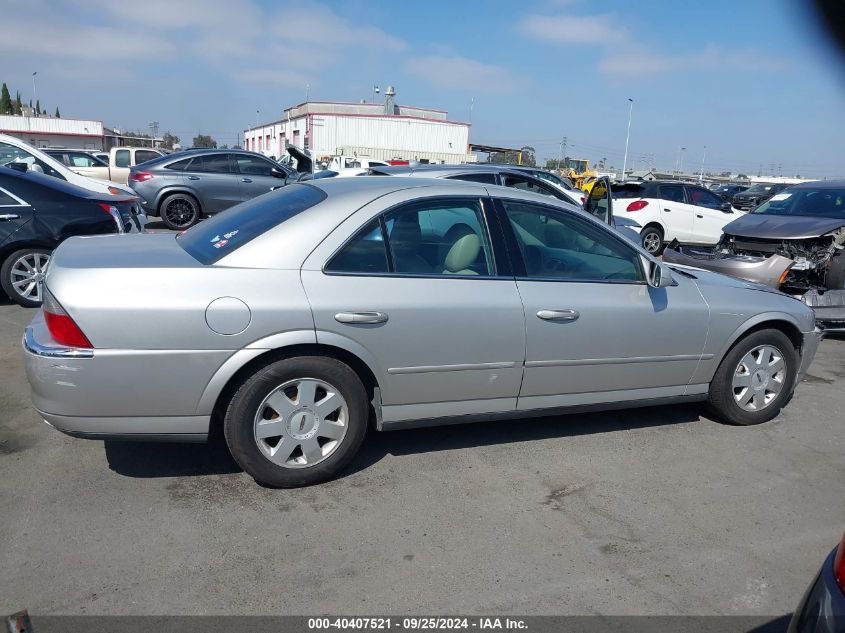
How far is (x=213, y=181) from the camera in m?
13.6

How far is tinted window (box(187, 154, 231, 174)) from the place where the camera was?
13594mm

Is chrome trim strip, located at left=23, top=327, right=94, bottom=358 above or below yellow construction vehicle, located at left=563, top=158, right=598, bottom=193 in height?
below

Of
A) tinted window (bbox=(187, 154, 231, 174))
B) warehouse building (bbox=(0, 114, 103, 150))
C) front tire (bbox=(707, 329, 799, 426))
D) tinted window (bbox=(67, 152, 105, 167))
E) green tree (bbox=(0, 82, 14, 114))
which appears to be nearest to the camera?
front tire (bbox=(707, 329, 799, 426))

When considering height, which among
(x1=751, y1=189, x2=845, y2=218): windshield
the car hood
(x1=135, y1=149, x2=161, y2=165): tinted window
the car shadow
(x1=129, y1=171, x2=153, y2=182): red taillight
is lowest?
the car shadow

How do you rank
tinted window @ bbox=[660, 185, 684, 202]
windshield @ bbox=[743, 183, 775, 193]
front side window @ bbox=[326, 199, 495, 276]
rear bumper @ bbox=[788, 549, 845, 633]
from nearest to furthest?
1. rear bumper @ bbox=[788, 549, 845, 633]
2. front side window @ bbox=[326, 199, 495, 276]
3. tinted window @ bbox=[660, 185, 684, 202]
4. windshield @ bbox=[743, 183, 775, 193]

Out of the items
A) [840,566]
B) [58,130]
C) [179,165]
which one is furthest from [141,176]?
[58,130]

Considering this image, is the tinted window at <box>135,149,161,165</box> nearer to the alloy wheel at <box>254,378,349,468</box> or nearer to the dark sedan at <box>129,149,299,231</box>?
the dark sedan at <box>129,149,299,231</box>

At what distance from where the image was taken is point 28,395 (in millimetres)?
4754

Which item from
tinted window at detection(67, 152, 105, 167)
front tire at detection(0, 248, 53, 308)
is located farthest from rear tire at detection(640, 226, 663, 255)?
tinted window at detection(67, 152, 105, 167)

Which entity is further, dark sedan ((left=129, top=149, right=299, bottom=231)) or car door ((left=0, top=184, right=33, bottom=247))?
dark sedan ((left=129, top=149, right=299, bottom=231))

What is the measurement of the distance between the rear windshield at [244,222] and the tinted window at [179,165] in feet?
32.8

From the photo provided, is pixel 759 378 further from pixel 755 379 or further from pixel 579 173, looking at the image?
pixel 579 173

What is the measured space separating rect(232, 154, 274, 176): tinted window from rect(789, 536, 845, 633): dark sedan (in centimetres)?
1345

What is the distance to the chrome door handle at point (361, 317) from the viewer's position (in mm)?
3488
